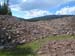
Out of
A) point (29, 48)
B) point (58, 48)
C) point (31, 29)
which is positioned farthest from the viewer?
point (31, 29)

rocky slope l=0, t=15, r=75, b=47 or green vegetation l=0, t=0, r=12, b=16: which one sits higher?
green vegetation l=0, t=0, r=12, b=16

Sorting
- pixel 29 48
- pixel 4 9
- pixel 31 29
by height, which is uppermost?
pixel 4 9

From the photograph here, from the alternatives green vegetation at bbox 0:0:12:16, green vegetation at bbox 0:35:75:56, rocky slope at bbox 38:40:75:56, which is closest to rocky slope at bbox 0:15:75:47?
green vegetation at bbox 0:35:75:56

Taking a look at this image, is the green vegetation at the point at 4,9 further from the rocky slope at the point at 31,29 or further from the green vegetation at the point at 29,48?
the green vegetation at the point at 29,48

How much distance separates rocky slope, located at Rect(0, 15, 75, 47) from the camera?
13359 mm

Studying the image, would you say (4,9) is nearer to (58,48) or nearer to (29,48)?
(29,48)

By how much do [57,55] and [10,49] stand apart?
2.29 m

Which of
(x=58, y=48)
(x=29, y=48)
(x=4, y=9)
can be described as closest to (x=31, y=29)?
(x=29, y=48)

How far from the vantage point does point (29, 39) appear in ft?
42.4

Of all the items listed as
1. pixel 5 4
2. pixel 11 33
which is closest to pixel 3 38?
pixel 11 33

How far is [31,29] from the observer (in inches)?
575

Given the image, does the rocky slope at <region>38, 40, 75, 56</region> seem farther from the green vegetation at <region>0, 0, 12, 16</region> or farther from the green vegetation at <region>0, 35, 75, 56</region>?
the green vegetation at <region>0, 0, 12, 16</region>

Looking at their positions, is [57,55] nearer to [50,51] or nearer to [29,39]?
[50,51]

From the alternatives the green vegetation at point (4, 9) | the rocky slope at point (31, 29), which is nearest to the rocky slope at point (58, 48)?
the rocky slope at point (31, 29)
